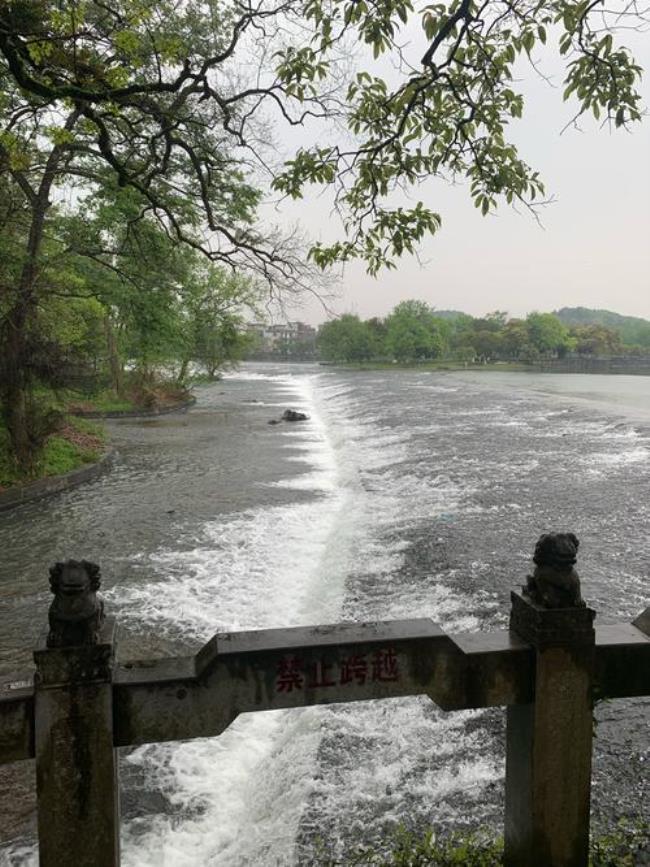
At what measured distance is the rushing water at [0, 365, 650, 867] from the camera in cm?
410

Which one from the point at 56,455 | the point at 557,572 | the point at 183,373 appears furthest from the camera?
the point at 183,373

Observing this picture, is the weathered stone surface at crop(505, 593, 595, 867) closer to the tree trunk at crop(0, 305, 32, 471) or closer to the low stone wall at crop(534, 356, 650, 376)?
the tree trunk at crop(0, 305, 32, 471)

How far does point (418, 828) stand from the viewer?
3.85 m

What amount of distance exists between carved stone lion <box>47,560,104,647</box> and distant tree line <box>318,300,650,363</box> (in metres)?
93.7

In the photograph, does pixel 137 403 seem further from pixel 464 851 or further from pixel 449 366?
pixel 449 366

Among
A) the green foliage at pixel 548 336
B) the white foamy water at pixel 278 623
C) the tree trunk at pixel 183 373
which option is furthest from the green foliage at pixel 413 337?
the white foamy water at pixel 278 623

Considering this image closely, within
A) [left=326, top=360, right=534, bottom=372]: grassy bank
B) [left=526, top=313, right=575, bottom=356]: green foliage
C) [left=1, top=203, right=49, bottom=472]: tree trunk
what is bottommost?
[left=1, top=203, right=49, bottom=472]: tree trunk

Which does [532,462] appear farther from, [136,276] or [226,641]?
[226,641]

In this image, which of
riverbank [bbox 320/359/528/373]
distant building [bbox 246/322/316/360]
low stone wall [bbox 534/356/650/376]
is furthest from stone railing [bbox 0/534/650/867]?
distant building [bbox 246/322/316/360]

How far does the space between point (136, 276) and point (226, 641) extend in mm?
13792

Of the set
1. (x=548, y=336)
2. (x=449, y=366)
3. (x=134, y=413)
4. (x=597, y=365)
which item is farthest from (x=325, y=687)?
(x=548, y=336)

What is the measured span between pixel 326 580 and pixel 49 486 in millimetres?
7994

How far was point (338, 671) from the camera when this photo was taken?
268cm

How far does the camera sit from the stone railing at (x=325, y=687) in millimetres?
2381
